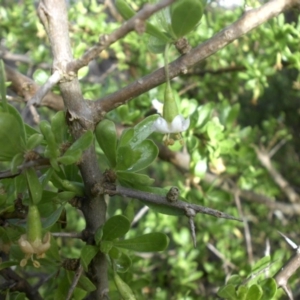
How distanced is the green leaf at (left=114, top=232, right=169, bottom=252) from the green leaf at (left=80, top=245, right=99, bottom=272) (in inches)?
1.1

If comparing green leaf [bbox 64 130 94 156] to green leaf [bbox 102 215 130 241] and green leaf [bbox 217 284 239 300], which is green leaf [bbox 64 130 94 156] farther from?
green leaf [bbox 217 284 239 300]

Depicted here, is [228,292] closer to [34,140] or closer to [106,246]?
[106,246]

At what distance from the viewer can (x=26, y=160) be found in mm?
503

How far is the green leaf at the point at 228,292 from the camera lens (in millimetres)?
600

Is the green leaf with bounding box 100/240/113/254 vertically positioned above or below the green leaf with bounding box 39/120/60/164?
below

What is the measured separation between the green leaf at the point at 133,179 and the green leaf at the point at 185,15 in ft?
0.59

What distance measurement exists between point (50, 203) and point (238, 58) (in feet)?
3.06

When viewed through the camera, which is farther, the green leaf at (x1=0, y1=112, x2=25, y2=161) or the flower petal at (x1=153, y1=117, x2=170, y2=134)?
the flower petal at (x1=153, y1=117, x2=170, y2=134)

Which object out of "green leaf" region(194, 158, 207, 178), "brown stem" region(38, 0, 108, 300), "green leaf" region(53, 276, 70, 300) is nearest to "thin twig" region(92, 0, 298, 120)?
"brown stem" region(38, 0, 108, 300)

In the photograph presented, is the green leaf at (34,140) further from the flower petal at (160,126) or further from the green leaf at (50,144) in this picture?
the flower petal at (160,126)

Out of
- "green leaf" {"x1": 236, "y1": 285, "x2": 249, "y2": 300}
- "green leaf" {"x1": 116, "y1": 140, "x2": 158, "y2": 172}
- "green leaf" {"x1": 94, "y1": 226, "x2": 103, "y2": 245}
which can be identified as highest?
"green leaf" {"x1": 116, "y1": 140, "x2": 158, "y2": 172}

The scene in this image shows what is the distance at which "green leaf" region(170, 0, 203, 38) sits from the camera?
51 cm

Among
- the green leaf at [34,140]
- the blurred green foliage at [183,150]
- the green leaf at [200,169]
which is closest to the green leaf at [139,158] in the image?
the blurred green foliage at [183,150]

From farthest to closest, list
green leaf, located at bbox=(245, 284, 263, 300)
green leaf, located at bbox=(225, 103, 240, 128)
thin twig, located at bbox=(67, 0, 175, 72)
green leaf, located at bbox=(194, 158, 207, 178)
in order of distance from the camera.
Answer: green leaf, located at bbox=(225, 103, 240, 128) → green leaf, located at bbox=(194, 158, 207, 178) → green leaf, located at bbox=(245, 284, 263, 300) → thin twig, located at bbox=(67, 0, 175, 72)
